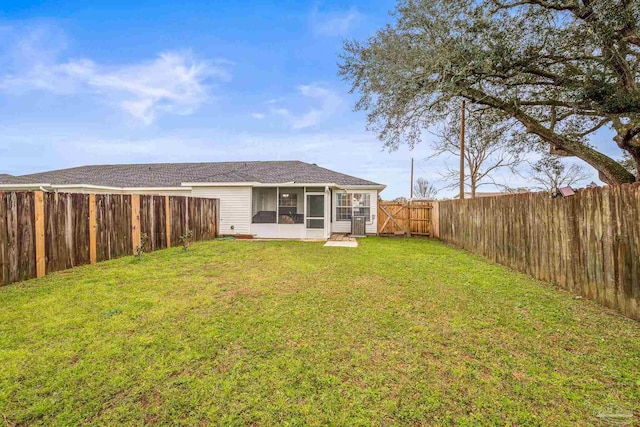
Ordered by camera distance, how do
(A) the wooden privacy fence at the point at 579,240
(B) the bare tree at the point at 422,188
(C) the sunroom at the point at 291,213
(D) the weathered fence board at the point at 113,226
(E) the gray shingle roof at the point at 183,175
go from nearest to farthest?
1. (A) the wooden privacy fence at the point at 579,240
2. (D) the weathered fence board at the point at 113,226
3. (C) the sunroom at the point at 291,213
4. (E) the gray shingle roof at the point at 183,175
5. (B) the bare tree at the point at 422,188

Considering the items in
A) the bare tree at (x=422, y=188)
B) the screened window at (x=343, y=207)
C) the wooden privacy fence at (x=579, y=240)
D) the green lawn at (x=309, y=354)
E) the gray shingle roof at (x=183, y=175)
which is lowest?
the green lawn at (x=309, y=354)

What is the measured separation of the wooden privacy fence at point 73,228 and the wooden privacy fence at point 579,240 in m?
9.53

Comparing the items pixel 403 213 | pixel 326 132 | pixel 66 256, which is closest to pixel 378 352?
pixel 66 256

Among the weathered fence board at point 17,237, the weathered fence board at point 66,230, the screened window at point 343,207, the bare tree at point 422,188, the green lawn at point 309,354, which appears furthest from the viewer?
the bare tree at point 422,188

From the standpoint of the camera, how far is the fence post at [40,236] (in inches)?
215

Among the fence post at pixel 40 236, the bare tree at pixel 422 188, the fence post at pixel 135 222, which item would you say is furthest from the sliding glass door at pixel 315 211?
the bare tree at pixel 422 188

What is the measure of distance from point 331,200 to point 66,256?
10696mm

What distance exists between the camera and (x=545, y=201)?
5.54 metres

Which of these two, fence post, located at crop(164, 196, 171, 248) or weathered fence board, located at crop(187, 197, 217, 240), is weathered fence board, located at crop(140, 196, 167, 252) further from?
weathered fence board, located at crop(187, 197, 217, 240)

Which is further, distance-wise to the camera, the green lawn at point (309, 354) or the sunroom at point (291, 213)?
the sunroom at point (291, 213)

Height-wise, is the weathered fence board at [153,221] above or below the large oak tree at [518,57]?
below

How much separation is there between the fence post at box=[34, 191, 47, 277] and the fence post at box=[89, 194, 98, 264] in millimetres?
1091

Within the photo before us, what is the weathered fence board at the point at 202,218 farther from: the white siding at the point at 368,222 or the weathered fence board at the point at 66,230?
the white siding at the point at 368,222

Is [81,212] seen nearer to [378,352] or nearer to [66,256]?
[66,256]
